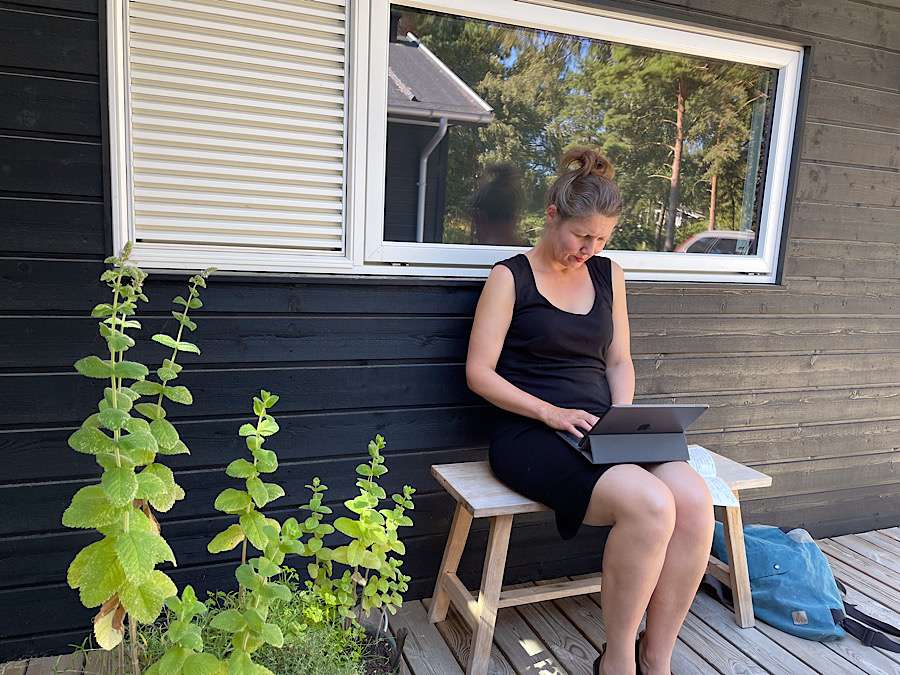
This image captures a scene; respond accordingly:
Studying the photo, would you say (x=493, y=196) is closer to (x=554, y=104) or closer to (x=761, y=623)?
(x=554, y=104)

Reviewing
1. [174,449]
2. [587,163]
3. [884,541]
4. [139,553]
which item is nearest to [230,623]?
[139,553]

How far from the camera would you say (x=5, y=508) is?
168cm

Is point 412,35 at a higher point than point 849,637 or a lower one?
higher

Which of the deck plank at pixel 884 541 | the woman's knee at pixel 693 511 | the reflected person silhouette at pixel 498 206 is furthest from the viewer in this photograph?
the deck plank at pixel 884 541

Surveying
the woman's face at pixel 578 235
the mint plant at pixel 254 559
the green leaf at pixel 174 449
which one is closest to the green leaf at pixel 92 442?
the green leaf at pixel 174 449

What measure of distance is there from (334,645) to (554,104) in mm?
1710

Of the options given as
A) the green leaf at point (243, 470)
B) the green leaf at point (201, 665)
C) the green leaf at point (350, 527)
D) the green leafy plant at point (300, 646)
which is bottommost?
the green leafy plant at point (300, 646)

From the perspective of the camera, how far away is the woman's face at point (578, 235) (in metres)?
1.86

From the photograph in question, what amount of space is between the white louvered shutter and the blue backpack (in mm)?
1709

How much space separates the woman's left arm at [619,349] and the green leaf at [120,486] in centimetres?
145

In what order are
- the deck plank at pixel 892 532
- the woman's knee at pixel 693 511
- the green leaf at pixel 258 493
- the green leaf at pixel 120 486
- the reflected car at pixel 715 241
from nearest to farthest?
the green leaf at pixel 120 486
the green leaf at pixel 258 493
the woman's knee at pixel 693 511
the reflected car at pixel 715 241
the deck plank at pixel 892 532

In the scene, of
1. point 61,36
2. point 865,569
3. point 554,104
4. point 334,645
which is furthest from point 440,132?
point 865,569

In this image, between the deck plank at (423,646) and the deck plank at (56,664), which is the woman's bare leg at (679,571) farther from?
the deck plank at (56,664)

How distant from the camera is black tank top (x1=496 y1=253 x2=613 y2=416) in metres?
1.94
